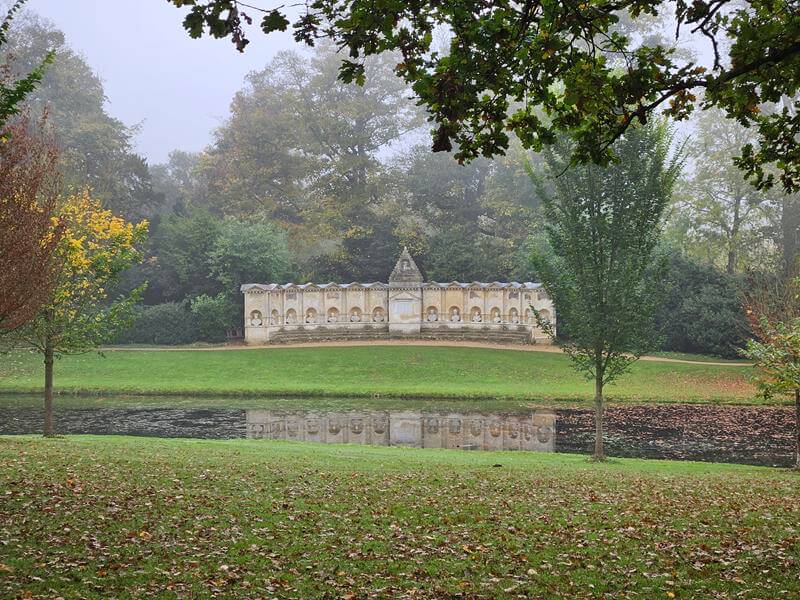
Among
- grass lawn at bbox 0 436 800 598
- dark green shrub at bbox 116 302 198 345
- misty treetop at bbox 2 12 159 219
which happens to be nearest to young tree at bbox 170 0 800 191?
grass lawn at bbox 0 436 800 598

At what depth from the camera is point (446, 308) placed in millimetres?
44281

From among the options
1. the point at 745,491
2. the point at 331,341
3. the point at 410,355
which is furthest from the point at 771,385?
the point at 331,341

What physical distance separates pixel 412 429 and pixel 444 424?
1.31 meters

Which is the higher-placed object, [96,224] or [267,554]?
[96,224]

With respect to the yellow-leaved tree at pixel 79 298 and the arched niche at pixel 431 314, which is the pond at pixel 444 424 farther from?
the arched niche at pixel 431 314

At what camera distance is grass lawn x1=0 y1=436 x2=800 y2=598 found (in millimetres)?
6695

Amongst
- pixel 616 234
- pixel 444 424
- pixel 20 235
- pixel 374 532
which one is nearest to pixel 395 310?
pixel 444 424

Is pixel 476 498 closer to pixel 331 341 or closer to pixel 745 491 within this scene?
pixel 745 491

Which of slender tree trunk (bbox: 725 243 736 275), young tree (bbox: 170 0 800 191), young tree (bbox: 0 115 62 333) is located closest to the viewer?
young tree (bbox: 170 0 800 191)

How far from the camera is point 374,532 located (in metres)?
8.38

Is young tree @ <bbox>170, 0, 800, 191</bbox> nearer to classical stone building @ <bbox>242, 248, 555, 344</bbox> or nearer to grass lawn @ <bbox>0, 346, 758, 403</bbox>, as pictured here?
grass lawn @ <bbox>0, 346, 758, 403</bbox>

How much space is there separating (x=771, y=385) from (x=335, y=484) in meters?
8.66

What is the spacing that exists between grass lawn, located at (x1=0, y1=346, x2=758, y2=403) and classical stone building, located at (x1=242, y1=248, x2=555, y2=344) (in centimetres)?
469

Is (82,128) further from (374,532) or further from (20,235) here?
(374,532)
